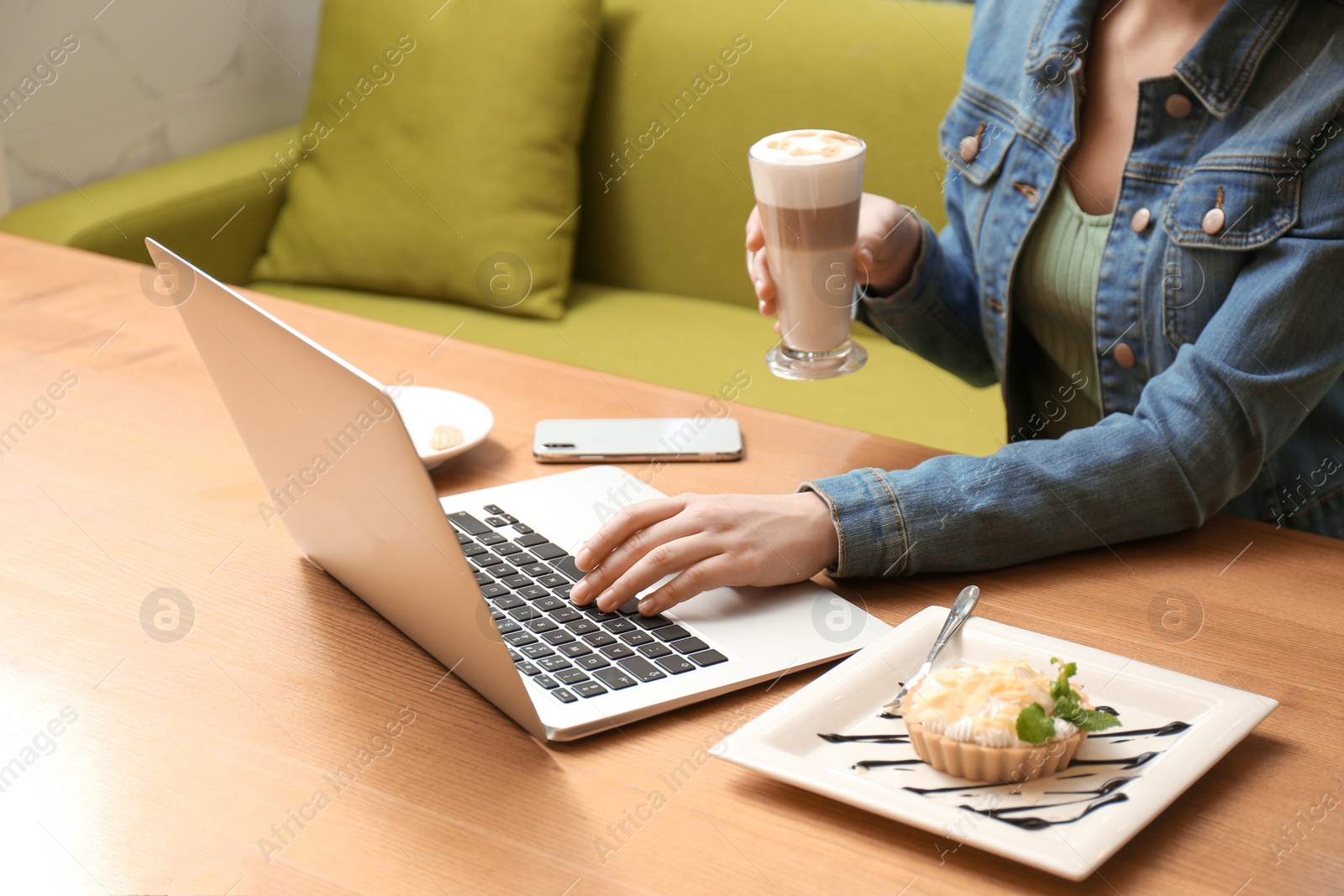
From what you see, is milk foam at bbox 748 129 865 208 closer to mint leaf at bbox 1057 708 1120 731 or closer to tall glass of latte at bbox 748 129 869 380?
tall glass of latte at bbox 748 129 869 380

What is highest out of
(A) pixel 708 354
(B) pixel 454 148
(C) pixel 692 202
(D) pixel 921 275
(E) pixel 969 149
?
(E) pixel 969 149

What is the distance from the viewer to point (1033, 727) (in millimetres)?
587

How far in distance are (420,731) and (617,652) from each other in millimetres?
126

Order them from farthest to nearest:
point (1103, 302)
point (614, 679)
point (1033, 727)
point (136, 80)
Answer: point (136, 80)
point (1103, 302)
point (614, 679)
point (1033, 727)

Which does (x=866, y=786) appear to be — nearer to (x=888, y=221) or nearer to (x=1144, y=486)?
(x=1144, y=486)

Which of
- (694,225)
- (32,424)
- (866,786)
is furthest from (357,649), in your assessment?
(694,225)

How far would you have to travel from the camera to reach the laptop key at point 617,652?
0.72 m

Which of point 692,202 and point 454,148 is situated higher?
point 454,148

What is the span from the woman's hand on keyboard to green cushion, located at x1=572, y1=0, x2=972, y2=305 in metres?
1.09

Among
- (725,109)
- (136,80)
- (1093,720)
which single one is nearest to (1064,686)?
(1093,720)

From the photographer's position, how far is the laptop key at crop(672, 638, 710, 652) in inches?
28.7

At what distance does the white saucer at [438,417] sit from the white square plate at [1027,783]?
421mm

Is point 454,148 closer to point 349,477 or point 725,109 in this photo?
point 725,109

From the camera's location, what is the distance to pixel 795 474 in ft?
3.21
